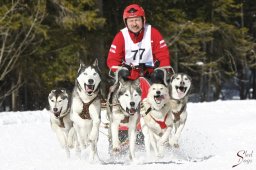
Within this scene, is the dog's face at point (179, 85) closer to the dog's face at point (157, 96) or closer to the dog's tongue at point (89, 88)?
the dog's face at point (157, 96)

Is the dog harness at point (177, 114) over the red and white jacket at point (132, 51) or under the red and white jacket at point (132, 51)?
under

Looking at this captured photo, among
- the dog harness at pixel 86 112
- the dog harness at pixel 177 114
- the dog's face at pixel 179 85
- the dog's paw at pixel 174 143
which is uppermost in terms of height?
the dog's face at pixel 179 85

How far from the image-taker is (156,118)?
6.77m

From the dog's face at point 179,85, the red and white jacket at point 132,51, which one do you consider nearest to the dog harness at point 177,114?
the dog's face at point 179,85

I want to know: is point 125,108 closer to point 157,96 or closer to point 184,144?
point 157,96

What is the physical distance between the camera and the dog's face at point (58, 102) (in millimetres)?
6684

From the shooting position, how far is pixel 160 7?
941 inches

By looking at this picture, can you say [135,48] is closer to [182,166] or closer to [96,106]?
[96,106]

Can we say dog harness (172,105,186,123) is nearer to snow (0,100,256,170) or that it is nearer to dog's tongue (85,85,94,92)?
snow (0,100,256,170)

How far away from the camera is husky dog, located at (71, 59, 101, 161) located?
6.37m

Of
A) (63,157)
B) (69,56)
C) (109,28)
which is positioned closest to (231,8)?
(109,28)

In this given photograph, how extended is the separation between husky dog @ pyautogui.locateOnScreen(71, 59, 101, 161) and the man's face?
0.84 m

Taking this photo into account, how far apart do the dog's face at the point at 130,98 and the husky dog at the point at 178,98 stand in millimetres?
750

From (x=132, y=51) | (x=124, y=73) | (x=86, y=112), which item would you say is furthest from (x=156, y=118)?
(x=132, y=51)
